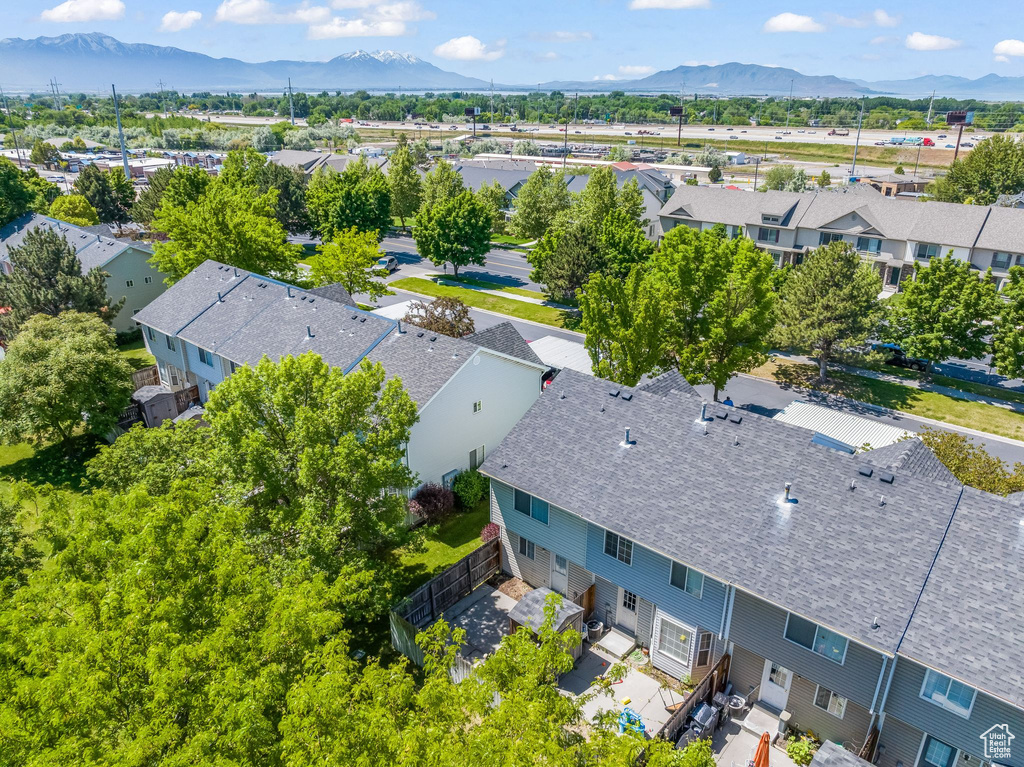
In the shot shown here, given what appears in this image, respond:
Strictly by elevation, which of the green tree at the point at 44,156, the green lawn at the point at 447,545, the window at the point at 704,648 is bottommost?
the green lawn at the point at 447,545

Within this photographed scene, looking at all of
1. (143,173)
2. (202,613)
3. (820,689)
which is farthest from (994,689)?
(143,173)

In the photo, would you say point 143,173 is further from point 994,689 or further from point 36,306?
point 994,689

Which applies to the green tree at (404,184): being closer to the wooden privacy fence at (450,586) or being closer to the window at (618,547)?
the wooden privacy fence at (450,586)

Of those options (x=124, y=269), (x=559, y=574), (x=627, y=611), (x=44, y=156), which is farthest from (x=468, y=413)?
(x=44, y=156)

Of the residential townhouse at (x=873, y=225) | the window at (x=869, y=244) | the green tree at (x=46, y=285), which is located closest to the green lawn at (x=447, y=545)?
the green tree at (x=46, y=285)

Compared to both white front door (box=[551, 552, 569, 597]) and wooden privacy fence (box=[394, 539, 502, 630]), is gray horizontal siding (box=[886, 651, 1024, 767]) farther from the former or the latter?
wooden privacy fence (box=[394, 539, 502, 630])

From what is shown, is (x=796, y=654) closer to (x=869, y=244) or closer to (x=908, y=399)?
(x=908, y=399)
